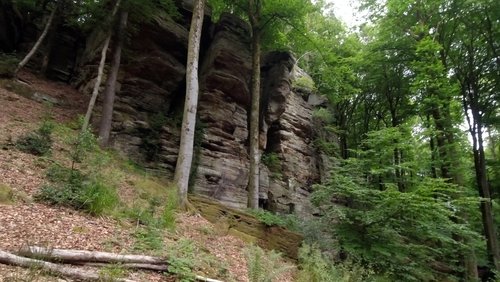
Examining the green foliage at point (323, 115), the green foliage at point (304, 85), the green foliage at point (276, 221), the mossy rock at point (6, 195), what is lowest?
the green foliage at point (276, 221)

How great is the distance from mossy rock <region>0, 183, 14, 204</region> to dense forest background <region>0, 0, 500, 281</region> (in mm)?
6287

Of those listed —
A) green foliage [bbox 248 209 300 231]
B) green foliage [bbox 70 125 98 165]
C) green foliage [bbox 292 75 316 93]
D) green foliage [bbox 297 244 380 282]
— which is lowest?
green foliage [bbox 297 244 380 282]

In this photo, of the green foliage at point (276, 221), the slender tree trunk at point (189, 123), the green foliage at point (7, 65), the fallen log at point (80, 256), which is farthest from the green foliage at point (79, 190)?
the green foliage at point (7, 65)

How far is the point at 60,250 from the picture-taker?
175 inches

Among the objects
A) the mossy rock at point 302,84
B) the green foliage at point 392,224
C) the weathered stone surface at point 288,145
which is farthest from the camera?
the mossy rock at point 302,84

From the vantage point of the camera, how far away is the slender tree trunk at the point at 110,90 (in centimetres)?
1258

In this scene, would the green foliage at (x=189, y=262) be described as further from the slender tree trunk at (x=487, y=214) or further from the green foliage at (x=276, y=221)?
the slender tree trunk at (x=487, y=214)

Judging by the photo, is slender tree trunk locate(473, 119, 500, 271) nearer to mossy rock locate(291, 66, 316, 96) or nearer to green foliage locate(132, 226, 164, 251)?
mossy rock locate(291, 66, 316, 96)

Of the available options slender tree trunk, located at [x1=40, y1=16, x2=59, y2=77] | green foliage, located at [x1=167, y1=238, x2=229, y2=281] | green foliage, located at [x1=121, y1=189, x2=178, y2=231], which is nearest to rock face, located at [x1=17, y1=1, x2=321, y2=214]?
slender tree trunk, located at [x1=40, y1=16, x2=59, y2=77]

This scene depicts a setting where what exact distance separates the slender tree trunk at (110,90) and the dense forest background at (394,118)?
0.68 ft

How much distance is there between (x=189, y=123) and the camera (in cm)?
1081

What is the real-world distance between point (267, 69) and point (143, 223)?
15.1 m

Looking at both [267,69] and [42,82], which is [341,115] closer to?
[267,69]

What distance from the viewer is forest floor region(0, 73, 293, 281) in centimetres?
477
